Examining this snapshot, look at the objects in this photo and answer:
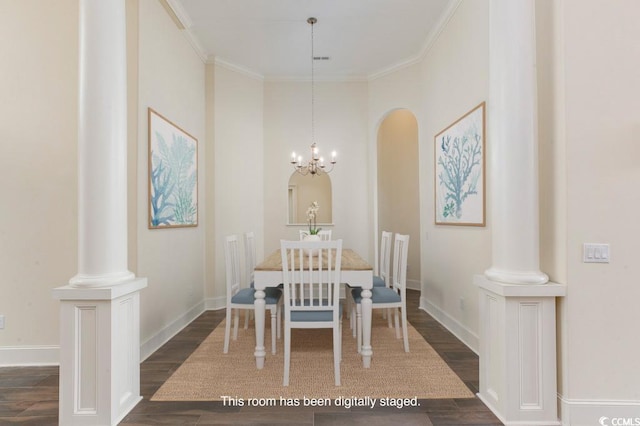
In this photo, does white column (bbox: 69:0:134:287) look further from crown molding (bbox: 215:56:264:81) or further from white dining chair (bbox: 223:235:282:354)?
crown molding (bbox: 215:56:264:81)

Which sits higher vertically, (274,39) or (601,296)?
(274,39)

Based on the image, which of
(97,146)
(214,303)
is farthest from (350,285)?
(214,303)

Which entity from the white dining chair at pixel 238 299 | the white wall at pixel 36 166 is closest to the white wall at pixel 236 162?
the white dining chair at pixel 238 299

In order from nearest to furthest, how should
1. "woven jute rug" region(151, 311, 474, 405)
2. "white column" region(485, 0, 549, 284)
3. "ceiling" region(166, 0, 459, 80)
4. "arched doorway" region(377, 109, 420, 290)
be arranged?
"white column" region(485, 0, 549, 284)
"woven jute rug" region(151, 311, 474, 405)
"ceiling" region(166, 0, 459, 80)
"arched doorway" region(377, 109, 420, 290)

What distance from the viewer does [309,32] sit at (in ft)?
13.8

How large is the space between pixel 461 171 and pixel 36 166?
3.84 meters

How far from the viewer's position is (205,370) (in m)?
2.80

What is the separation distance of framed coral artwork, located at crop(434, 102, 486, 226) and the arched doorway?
1.87 m

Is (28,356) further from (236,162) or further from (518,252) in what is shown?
(518,252)

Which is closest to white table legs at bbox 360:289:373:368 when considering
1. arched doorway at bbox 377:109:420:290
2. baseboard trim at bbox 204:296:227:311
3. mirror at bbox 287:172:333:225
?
baseboard trim at bbox 204:296:227:311

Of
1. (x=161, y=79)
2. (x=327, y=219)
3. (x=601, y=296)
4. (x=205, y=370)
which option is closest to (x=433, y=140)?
(x=327, y=219)

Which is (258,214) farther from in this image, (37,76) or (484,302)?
(484,302)

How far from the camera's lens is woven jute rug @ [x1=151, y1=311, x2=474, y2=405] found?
2418mm

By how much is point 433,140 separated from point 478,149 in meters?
1.26
